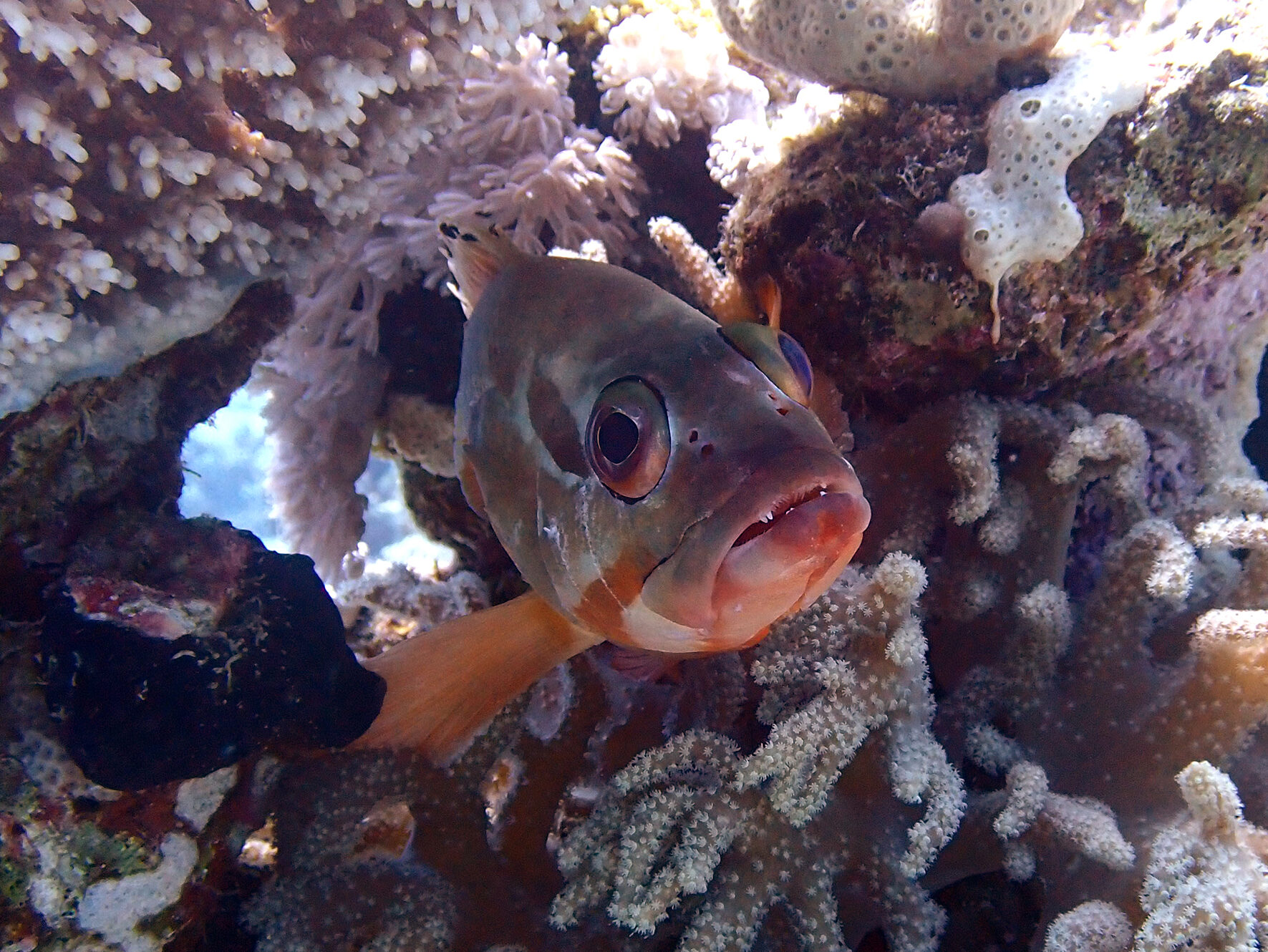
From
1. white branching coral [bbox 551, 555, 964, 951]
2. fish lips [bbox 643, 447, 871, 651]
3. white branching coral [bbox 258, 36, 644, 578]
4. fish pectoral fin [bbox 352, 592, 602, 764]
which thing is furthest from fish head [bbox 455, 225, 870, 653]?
white branching coral [bbox 258, 36, 644, 578]

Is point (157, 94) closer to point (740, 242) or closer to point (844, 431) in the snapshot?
point (740, 242)

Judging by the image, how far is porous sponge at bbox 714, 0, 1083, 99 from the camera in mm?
2383

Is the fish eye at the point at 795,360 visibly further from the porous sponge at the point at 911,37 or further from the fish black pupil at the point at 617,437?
the porous sponge at the point at 911,37

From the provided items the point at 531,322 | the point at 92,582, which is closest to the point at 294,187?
the point at 531,322

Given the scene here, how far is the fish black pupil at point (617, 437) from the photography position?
1.60 metres

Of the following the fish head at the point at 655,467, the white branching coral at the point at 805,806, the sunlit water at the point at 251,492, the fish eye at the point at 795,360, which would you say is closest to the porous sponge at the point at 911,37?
the fish head at the point at 655,467

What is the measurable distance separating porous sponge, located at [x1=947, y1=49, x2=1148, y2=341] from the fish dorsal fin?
147 centimetres

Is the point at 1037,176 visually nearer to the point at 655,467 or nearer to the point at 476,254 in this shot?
the point at 655,467

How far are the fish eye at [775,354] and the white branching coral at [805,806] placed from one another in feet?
2.75

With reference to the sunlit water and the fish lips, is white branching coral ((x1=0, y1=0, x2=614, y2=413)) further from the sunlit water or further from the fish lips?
the sunlit water

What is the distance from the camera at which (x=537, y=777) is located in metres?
2.63

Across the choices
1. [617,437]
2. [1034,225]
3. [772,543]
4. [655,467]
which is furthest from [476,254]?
[1034,225]

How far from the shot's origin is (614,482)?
163 cm

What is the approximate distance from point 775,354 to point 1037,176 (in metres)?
1.33
